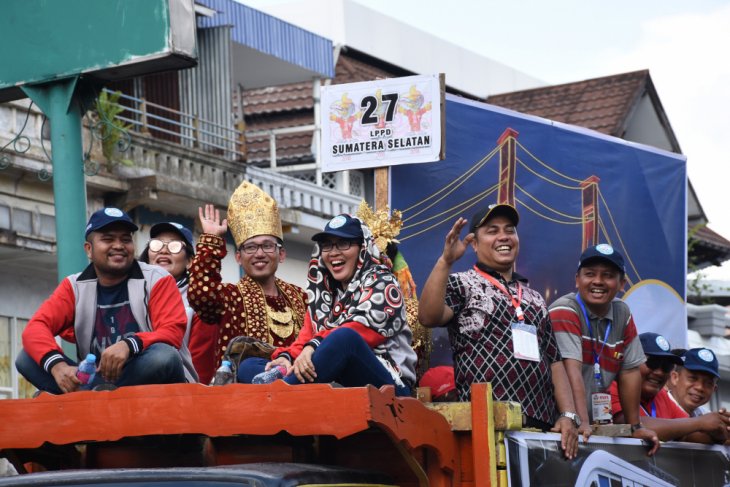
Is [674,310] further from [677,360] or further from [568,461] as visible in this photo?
[568,461]

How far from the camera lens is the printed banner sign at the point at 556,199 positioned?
319 inches

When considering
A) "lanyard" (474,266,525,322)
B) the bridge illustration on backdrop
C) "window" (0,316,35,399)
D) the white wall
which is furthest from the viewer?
the white wall

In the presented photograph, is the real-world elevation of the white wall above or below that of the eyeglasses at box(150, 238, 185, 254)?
above

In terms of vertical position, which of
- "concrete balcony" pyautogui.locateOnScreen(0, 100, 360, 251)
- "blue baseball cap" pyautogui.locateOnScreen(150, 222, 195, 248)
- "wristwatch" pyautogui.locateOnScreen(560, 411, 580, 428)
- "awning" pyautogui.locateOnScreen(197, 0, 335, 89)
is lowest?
"wristwatch" pyautogui.locateOnScreen(560, 411, 580, 428)

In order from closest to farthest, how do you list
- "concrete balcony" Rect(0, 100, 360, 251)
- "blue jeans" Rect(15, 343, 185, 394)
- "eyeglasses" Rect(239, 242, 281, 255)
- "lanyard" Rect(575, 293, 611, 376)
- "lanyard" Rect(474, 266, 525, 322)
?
"blue jeans" Rect(15, 343, 185, 394), "lanyard" Rect(474, 266, 525, 322), "lanyard" Rect(575, 293, 611, 376), "eyeglasses" Rect(239, 242, 281, 255), "concrete balcony" Rect(0, 100, 360, 251)

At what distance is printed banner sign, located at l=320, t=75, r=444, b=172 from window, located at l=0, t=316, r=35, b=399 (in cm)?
806

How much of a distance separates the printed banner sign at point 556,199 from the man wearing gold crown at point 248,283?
44.2 inches

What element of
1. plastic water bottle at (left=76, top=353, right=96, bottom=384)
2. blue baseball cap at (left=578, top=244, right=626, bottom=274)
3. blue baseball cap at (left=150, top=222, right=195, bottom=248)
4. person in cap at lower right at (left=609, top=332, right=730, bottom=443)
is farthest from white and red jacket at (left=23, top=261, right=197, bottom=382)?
person in cap at lower right at (left=609, top=332, right=730, bottom=443)

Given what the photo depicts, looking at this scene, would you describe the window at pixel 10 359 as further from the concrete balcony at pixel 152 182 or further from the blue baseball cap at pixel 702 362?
the blue baseball cap at pixel 702 362

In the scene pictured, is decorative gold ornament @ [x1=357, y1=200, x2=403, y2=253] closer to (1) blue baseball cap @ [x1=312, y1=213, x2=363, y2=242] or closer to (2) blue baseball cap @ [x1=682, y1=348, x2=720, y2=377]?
(1) blue baseball cap @ [x1=312, y1=213, x2=363, y2=242]

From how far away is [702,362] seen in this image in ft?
25.7

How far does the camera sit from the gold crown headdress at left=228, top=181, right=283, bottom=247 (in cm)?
694

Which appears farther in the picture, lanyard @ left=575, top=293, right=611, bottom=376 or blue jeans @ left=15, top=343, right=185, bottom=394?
lanyard @ left=575, top=293, right=611, bottom=376

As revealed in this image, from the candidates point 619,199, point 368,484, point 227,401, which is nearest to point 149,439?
point 227,401
